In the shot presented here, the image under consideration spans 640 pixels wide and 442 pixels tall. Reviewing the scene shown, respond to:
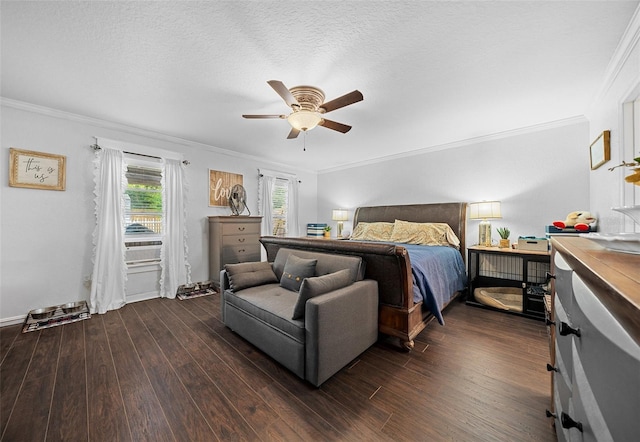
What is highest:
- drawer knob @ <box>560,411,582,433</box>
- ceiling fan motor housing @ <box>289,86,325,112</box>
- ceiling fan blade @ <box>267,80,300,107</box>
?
ceiling fan motor housing @ <box>289,86,325,112</box>

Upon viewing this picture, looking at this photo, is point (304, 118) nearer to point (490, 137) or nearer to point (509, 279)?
point (490, 137)

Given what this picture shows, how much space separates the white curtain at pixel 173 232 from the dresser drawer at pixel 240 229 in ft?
2.08

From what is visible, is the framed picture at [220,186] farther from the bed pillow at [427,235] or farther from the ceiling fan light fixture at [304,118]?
the bed pillow at [427,235]

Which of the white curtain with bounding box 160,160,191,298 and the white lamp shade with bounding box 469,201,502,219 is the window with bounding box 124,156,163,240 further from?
the white lamp shade with bounding box 469,201,502,219

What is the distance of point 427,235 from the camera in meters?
3.84

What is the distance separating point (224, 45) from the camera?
1896mm

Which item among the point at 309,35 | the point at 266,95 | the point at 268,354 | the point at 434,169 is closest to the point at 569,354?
the point at 268,354

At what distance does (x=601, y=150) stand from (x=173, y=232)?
535 cm

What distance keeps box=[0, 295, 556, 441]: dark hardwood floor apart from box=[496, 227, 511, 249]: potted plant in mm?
1169

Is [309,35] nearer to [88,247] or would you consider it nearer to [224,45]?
[224,45]

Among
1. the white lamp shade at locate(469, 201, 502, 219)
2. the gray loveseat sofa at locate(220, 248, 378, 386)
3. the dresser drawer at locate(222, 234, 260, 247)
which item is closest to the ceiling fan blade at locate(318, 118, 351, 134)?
the gray loveseat sofa at locate(220, 248, 378, 386)

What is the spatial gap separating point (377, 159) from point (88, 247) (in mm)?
4986

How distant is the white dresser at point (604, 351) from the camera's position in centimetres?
40

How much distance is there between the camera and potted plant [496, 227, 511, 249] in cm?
338
